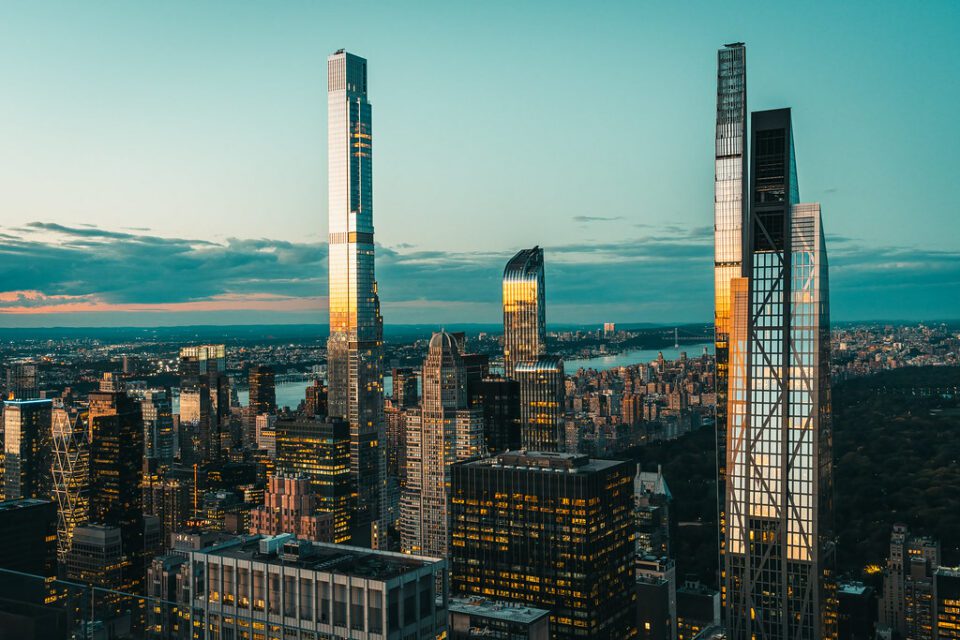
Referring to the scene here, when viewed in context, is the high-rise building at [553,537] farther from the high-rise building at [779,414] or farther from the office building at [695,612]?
the high-rise building at [779,414]

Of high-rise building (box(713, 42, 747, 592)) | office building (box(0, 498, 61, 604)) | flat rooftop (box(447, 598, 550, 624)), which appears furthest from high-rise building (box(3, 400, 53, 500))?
high-rise building (box(713, 42, 747, 592))

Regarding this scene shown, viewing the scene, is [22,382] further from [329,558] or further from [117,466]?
[329,558]

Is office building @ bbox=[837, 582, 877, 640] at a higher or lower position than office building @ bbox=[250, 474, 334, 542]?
lower

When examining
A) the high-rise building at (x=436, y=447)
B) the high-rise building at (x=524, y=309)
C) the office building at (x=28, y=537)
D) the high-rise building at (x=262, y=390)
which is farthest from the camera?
the high-rise building at (x=262, y=390)

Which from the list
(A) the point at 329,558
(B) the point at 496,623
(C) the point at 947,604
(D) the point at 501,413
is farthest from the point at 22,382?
(C) the point at 947,604

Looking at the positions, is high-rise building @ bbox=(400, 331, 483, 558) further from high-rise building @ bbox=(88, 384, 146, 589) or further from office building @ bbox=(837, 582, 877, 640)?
office building @ bbox=(837, 582, 877, 640)

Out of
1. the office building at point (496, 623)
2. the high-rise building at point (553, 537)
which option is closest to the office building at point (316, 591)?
the office building at point (496, 623)
